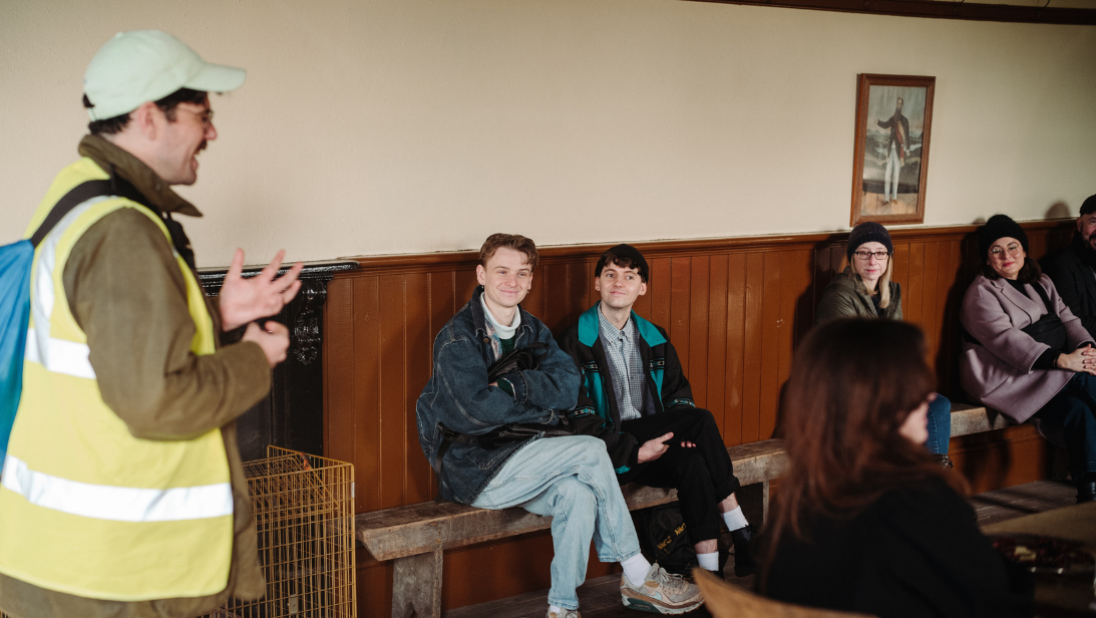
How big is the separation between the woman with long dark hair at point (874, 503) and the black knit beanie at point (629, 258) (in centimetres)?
187

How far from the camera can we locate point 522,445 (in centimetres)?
302

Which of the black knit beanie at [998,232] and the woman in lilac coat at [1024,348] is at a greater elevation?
the black knit beanie at [998,232]

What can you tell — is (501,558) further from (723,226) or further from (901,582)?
(901,582)

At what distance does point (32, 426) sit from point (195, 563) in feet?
1.23

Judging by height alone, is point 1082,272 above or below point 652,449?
above

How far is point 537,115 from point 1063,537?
225cm

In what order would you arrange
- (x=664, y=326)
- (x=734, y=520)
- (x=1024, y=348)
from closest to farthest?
(x=734, y=520) < (x=664, y=326) < (x=1024, y=348)

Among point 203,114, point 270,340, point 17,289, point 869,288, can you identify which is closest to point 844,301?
point 869,288

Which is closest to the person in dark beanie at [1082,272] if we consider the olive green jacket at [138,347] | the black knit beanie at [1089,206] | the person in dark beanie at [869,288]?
the black knit beanie at [1089,206]

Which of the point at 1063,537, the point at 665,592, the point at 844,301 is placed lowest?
the point at 665,592

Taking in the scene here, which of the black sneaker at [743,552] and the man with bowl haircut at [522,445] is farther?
the black sneaker at [743,552]

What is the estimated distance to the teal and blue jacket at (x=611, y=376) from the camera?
10.6 feet

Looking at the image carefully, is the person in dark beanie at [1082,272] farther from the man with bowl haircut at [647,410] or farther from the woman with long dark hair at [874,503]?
the woman with long dark hair at [874,503]

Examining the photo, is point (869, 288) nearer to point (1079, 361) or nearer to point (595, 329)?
point (1079, 361)
